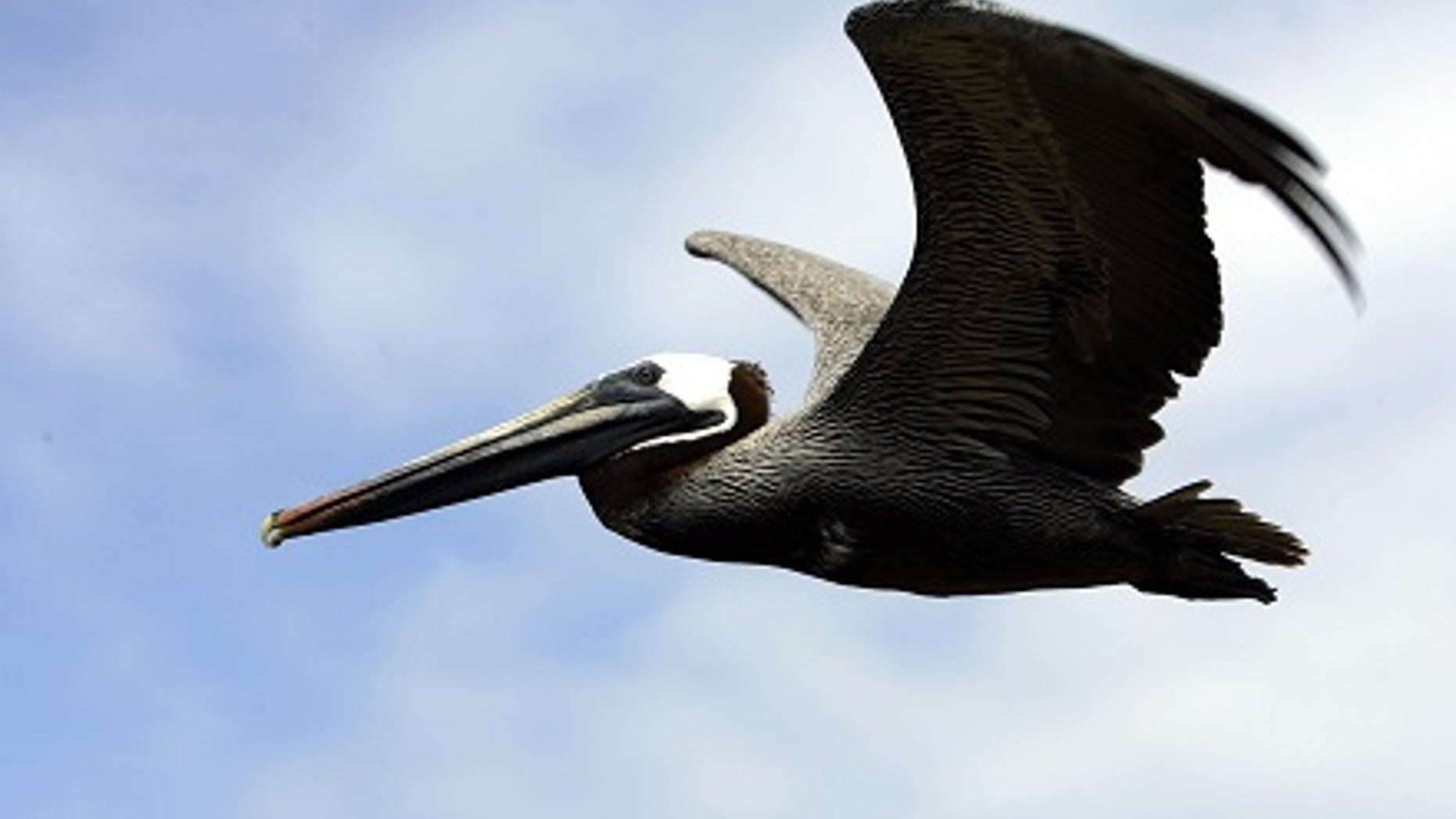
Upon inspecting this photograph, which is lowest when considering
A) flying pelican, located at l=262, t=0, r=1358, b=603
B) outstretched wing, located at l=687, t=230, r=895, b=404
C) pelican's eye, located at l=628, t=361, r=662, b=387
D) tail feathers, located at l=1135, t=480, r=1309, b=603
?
tail feathers, located at l=1135, t=480, r=1309, b=603

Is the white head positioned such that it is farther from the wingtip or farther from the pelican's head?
the wingtip

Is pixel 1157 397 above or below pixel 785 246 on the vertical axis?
below

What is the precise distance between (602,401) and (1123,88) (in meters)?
3.37

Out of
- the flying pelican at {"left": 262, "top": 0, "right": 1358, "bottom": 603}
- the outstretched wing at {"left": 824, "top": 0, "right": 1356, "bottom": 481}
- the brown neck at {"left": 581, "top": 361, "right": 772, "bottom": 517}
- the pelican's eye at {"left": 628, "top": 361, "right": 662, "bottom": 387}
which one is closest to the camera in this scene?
the outstretched wing at {"left": 824, "top": 0, "right": 1356, "bottom": 481}

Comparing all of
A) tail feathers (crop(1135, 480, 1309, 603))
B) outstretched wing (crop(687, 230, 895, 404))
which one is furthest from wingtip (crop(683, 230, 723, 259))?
tail feathers (crop(1135, 480, 1309, 603))

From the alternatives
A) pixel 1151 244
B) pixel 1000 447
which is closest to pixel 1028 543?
pixel 1000 447

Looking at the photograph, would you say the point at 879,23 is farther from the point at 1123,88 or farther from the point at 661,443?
the point at 661,443

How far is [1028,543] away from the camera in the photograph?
12008 millimetres

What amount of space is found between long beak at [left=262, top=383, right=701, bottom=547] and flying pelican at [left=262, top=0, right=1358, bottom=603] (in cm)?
1

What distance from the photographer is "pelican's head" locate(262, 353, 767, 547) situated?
12828 millimetres

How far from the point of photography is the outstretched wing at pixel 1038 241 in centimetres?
1074

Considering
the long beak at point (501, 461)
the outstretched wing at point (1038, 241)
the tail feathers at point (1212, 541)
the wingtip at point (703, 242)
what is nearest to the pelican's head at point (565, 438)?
the long beak at point (501, 461)

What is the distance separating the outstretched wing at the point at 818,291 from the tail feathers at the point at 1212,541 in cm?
136

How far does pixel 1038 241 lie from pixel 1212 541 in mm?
1270
